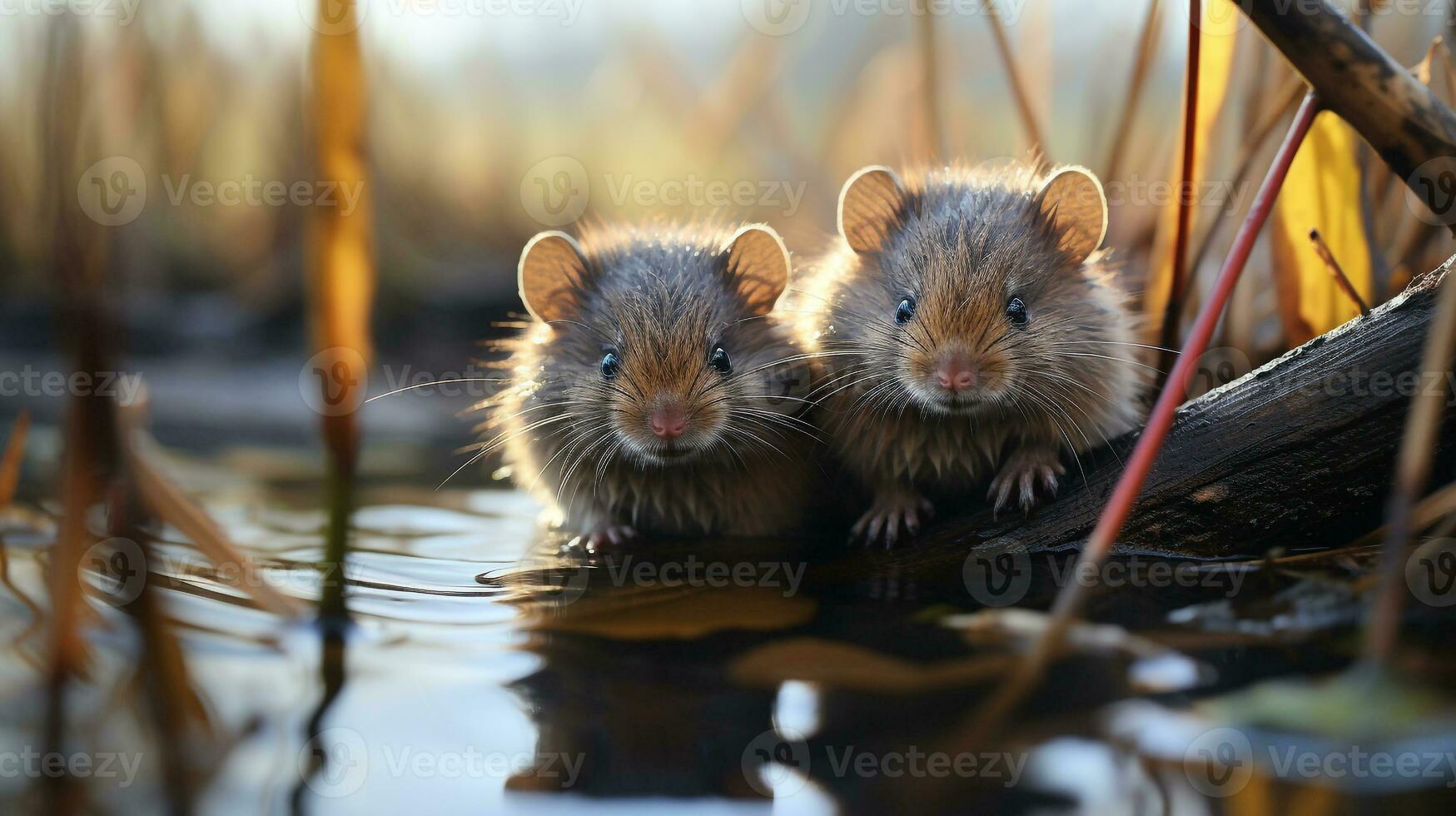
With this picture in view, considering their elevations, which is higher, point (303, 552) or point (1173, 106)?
point (1173, 106)

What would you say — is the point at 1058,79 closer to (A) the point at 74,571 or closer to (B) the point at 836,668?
(B) the point at 836,668

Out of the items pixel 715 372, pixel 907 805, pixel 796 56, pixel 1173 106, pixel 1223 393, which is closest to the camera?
pixel 907 805

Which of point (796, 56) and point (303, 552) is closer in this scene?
point (303, 552)

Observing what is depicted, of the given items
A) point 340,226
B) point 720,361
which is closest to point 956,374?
point 720,361

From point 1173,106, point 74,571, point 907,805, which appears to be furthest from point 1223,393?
point 1173,106

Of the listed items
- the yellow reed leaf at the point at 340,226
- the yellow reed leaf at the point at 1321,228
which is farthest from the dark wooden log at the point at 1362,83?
the yellow reed leaf at the point at 340,226

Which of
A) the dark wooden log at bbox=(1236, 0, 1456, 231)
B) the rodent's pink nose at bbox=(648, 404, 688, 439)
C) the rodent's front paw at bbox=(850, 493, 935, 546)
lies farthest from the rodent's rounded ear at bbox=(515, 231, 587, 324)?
the dark wooden log at bbox=(1236, 0, 1456, 231)
